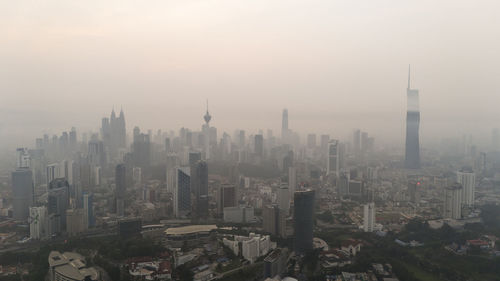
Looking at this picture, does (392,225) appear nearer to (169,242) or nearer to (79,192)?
(169,242)

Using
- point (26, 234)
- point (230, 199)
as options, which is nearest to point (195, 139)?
point (230, 199)

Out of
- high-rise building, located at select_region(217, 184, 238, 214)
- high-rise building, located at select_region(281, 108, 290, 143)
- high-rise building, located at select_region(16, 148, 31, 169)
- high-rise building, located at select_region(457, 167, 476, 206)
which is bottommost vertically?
high-rise building, located at select_region(217, 184, 238, 214)

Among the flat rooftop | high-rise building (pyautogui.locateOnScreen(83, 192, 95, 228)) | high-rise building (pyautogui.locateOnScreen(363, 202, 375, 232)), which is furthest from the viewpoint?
high-rise building (pyautogui.locateOnScreen(83, 192, 95, 228))

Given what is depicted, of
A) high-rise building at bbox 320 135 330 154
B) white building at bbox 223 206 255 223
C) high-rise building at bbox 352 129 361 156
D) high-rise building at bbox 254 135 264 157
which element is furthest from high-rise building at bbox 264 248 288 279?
high-rise building at bbox 254 135 264 157

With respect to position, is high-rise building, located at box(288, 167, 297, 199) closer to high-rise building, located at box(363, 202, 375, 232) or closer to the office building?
the office building

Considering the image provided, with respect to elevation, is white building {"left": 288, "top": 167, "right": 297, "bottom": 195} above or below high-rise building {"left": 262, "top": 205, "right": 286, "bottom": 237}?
above
